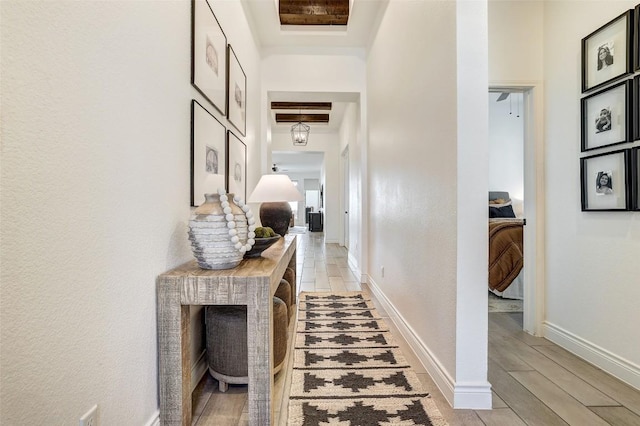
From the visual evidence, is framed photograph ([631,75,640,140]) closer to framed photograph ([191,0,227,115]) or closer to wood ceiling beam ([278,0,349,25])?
framed photograph ([191,0,227,115])

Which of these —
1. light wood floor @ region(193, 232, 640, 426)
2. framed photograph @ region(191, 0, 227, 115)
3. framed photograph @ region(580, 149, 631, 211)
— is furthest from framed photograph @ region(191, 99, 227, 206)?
framed photograph @ region(580, 149, 631, 211)

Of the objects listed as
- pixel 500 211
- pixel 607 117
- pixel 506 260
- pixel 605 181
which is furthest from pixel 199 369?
pixel 500 211

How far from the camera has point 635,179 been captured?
5.61ft

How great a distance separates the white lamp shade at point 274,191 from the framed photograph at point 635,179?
2.03 m

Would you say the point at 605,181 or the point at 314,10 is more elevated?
the point at 314,10

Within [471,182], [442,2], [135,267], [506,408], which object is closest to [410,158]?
[471,182]

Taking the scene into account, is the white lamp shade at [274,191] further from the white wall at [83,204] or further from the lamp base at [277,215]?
the white wall at [83,204]

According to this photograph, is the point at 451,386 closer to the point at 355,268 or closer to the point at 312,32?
the point at 355,268

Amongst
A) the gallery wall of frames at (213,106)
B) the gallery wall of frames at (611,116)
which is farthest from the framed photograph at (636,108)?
the gallery wall of frames at (213,106)

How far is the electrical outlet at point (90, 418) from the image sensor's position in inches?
33.7

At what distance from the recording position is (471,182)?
1.48 meters

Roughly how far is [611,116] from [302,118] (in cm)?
538

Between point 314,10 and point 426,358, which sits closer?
point 426,358

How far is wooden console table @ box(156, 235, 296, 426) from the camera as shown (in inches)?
48.6
